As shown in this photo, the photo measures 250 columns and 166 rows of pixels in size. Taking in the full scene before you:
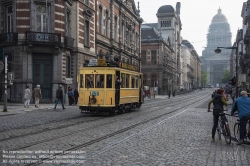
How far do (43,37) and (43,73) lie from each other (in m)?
3.09

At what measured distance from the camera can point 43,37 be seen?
29969mm

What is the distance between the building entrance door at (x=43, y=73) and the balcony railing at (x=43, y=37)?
1.44 metres

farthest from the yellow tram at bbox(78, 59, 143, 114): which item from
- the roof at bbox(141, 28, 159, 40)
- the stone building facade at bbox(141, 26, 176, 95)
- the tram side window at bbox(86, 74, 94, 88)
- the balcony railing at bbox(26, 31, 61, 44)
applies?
the roof at bbox(141, 28, 159, 40)

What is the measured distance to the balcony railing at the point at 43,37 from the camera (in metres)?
29.6

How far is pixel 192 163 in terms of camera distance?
7559mm

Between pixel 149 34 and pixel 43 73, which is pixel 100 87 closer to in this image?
pixel 43 73

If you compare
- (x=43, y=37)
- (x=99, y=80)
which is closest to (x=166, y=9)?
(x=43, y=37)

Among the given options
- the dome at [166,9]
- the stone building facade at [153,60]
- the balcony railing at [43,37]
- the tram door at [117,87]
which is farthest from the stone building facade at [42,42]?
the dome at [166,9]

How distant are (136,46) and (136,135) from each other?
50962 mm

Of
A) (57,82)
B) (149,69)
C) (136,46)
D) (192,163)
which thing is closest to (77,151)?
(192,163)

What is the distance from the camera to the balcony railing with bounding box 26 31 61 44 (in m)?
29.6

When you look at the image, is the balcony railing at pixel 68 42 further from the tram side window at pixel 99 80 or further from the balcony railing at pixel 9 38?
the tram side window at pixel 99 80

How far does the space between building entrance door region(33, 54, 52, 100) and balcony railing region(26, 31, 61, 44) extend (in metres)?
1.44

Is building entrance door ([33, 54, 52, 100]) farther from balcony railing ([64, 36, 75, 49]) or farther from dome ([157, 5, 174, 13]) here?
dome ([157, 5, 174, 13])
